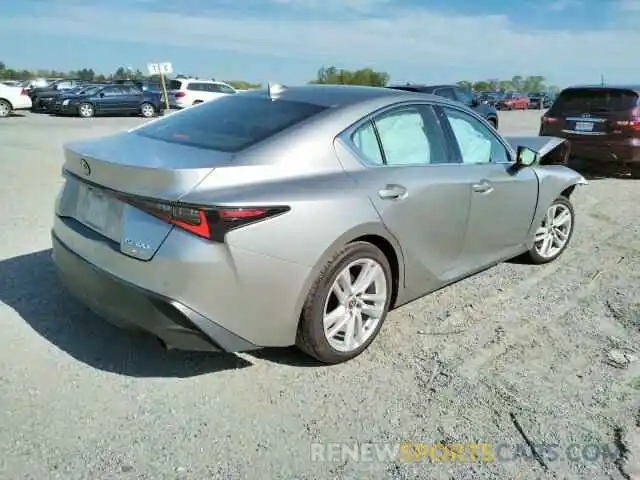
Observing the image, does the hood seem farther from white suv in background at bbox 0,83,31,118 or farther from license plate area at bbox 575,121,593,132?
white suv in background at bbox 0,83,31,118

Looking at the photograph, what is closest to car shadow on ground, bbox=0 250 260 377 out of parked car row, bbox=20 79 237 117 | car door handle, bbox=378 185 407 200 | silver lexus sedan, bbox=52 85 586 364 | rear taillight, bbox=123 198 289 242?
silver lexus sedan, bbox=52 85 586 364

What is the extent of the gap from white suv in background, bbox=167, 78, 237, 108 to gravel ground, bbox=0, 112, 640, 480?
2189 centimetres

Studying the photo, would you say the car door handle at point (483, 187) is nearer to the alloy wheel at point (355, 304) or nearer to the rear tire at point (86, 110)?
the alloy wheel at point (355, 304)

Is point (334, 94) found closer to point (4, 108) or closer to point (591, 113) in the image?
point (591, 113)

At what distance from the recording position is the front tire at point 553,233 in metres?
4.93

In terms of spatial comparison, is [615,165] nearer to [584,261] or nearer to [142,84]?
[584,261]

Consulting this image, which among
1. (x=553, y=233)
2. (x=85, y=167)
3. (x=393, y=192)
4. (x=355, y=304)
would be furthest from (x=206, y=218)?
(x=553, y=233)

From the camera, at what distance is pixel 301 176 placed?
2904 millimetres

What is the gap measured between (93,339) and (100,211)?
0.88 m

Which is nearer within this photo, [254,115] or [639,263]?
[254,115]

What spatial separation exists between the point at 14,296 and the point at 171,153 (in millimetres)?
1887

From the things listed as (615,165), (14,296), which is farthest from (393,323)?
(615,165)

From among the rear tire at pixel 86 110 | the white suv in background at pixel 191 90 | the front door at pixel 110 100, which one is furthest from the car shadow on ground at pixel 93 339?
the white suv in background at pixel 191 90

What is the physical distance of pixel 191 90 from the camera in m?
25.1
